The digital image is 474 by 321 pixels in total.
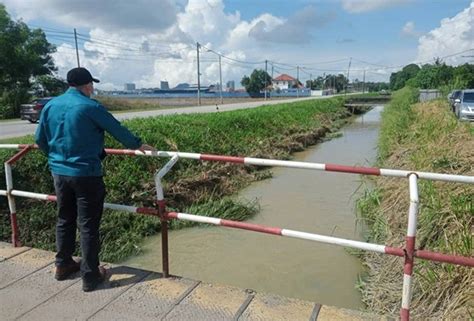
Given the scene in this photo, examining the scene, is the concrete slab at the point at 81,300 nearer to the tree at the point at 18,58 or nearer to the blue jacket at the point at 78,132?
the blue jacket at the point at 78,132

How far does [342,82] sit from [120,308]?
4596 inches

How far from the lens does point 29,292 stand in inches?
128

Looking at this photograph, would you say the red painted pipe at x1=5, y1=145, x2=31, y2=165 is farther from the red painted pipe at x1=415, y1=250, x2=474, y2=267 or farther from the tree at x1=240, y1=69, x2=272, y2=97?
the tree at x1=240, y1=69, x2=272, y2=97

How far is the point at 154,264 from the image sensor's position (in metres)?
5.96

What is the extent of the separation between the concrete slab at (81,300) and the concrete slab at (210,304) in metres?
0.56

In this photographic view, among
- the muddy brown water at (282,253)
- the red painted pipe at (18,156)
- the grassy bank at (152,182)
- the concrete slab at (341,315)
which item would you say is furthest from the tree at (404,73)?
the concrete slab at (341,315)

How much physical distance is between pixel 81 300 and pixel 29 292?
498mm

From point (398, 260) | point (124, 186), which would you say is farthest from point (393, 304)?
point (124, 186)

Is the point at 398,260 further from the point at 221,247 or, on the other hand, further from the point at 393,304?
the point at 221,247

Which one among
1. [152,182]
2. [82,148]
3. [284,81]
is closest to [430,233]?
[82,148]

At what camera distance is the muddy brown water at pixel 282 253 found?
5.20 metres

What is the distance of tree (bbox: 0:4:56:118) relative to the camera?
1229 inches

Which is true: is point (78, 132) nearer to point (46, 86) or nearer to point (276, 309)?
point (276, 309)

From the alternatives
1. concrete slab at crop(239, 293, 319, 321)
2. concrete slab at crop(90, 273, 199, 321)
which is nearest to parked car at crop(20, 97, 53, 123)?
concrete slab at crop(90, 273, 199, 321)
